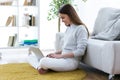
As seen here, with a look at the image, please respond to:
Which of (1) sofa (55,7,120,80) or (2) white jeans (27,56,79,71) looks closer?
(1) sofa (55,7,120,80)

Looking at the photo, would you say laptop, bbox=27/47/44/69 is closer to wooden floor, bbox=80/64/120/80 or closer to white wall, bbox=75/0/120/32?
wooden floor, bbox=80/64/120/80

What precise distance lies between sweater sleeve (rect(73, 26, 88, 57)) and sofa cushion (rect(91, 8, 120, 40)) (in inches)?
10.6

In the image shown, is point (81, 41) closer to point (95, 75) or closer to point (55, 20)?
point (95, 75)

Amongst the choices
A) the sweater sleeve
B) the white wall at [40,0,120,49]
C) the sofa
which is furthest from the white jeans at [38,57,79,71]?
the white wall at [40,0,120,49]

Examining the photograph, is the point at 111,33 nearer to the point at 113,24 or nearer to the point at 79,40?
the point at 113,24

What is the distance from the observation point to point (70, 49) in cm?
318

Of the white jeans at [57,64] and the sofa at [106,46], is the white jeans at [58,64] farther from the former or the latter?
the sofa at [106,46]

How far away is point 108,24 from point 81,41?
56cm

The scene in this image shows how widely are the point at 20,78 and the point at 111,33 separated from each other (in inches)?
48.6

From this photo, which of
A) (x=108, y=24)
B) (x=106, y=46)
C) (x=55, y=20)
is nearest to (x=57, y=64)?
(x=106, y=46)

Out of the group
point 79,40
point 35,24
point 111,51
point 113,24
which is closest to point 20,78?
point 79,40

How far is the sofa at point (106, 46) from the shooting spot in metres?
2.67

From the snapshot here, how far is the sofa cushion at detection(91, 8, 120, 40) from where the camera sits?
3.11m

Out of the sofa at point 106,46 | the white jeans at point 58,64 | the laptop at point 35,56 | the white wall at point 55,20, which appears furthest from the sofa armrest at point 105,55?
the white wall at point 55,20
